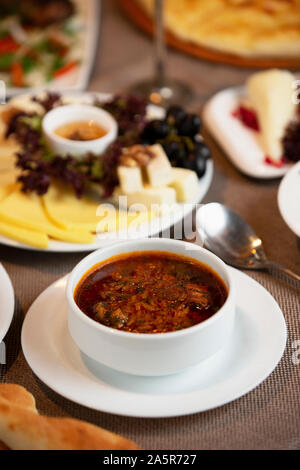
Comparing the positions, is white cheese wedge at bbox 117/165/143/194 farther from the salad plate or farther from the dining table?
the salad plate

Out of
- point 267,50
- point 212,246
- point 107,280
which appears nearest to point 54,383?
point 107,280

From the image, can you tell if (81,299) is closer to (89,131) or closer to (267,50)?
(89,131)

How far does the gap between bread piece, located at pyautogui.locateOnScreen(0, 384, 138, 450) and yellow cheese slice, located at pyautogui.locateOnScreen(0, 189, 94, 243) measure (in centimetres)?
64

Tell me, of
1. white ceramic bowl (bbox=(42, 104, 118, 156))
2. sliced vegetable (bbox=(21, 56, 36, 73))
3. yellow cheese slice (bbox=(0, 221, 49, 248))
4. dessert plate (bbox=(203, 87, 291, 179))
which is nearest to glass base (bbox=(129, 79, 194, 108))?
dessert plate (bbox=(203, 87, 291, 179))

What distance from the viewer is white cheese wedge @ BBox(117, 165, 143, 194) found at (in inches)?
67.0

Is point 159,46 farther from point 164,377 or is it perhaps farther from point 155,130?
point 164,377

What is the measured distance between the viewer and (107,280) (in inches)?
47.5

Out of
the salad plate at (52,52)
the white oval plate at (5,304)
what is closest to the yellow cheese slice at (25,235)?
the white oval plate at (5,304)

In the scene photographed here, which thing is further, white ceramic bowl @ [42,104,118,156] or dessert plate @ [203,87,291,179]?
dessert plate @ [203,87,291,179]

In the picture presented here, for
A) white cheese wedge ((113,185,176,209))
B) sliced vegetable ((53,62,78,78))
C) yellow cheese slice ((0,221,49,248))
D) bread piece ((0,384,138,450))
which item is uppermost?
bread piece ((0,384,138,450))

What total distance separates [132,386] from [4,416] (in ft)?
0.79

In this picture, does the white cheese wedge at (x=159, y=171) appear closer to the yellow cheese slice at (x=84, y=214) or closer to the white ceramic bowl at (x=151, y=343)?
the yellow cheese slice at (x=84, y=214)

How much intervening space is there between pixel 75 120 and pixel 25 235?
0.57m

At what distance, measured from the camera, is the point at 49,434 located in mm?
970
